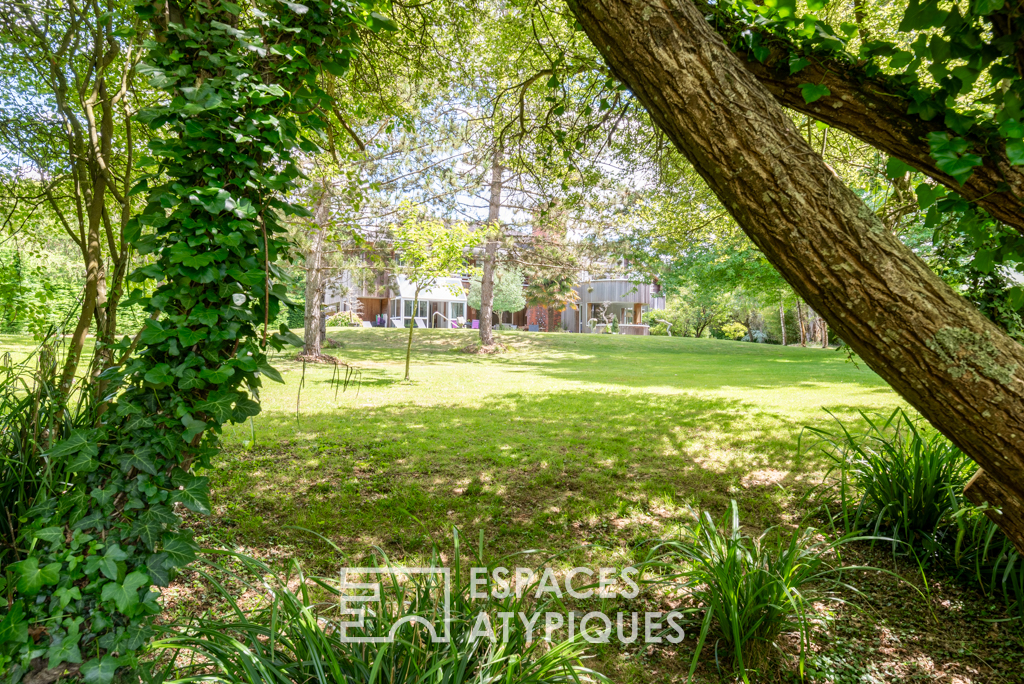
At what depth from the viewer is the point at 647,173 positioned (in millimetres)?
7773

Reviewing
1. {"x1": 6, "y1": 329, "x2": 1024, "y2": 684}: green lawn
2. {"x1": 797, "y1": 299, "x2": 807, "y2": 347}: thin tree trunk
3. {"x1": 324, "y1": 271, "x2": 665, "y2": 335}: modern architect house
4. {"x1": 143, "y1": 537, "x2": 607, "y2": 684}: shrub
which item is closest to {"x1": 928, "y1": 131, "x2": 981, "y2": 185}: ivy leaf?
{"x1": 6, "y1": 329, "x2": 1024, "y2": 684}: green lawn

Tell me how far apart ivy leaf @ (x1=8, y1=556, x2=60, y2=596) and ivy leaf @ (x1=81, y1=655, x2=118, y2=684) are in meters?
0.27

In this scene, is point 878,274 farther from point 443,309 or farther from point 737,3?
point 443,309

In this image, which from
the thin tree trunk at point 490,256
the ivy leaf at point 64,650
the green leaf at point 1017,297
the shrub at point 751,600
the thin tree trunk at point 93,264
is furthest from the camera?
the thin tree trunk at point 490,256

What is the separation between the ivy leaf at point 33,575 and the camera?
1587 millimetres

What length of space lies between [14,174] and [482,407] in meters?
6.43

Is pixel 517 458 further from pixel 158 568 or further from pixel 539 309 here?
pixel 539 309

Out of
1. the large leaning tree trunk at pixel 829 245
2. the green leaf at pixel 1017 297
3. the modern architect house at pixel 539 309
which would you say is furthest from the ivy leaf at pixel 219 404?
the modern architect house at pixel 539 309

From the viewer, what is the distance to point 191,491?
1.79 meters

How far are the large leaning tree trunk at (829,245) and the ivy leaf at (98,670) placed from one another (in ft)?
7.90

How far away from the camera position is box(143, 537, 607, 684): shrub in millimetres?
1641

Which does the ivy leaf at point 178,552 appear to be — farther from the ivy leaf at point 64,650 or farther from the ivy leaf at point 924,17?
the ivy leaf at point 924,17

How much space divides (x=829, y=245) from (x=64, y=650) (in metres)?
2.63

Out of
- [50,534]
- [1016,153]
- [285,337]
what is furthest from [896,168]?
[50,534]
